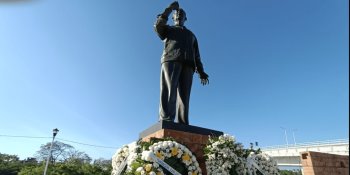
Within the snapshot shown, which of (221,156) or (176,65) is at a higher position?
(176,65)

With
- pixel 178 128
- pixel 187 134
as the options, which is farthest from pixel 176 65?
pixel 187 134

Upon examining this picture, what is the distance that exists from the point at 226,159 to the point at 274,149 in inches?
1244

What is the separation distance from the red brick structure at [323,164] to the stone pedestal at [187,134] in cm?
636

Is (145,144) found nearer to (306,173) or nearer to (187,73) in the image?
(187,73)

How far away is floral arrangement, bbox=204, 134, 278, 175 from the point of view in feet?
13.6

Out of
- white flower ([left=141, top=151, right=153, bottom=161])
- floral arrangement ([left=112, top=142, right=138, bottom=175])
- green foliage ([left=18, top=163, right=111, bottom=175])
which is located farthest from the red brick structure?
green foliage ([left=18, top=163, right=111, bottom=175])

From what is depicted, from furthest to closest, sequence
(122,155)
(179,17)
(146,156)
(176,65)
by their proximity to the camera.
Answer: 1. (179,17)
2. (176,65)
3. (122,155)
4. (146,156)

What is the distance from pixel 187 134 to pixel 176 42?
6.45 ft

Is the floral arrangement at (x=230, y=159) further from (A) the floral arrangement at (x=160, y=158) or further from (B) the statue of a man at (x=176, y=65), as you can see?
(B) the statue of a man at (x=176, y=65)

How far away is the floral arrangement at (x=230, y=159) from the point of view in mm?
4133

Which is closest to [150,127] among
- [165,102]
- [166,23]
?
[165,102]

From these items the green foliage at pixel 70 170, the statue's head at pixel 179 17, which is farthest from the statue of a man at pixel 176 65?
the green foliage at pixel 70 170

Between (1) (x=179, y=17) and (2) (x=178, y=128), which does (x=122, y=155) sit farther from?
(1) (x=179, y=17)

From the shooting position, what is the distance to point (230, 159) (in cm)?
419
